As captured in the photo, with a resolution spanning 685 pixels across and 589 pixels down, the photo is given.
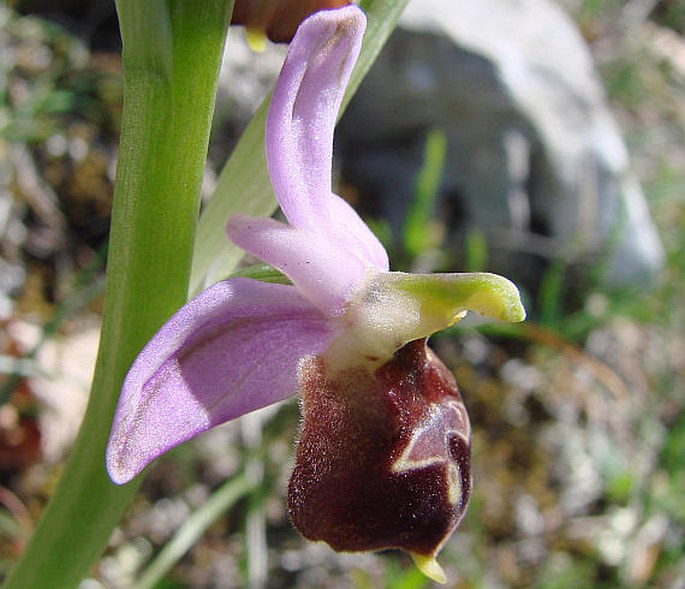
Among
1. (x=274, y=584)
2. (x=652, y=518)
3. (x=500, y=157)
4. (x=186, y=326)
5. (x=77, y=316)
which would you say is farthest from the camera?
(x=500, y=157)

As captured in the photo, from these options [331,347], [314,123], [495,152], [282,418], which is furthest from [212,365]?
[495,152]

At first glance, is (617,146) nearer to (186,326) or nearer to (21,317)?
(21,317)

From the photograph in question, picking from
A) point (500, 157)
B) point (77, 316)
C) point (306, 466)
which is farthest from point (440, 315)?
point (500, 157)

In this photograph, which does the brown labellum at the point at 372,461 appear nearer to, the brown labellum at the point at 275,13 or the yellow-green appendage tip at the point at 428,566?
the yellow-green appendage tip at the point at 428,566

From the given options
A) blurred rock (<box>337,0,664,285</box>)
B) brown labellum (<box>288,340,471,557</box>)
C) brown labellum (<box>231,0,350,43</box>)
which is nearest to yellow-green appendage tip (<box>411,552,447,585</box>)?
brown labellum (<box>288,340,471,557</box>)

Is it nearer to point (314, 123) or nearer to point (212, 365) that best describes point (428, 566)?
point (212, 365)

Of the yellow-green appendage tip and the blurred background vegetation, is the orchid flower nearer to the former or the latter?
the yellow-green appendage tip

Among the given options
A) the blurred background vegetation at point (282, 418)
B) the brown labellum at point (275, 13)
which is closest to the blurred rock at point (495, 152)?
the blurred background vegetation at point (282, 418)

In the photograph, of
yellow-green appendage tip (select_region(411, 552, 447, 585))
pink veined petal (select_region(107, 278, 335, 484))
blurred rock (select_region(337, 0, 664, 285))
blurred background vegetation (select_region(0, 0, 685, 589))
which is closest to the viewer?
pink veined petal (select_region(107, 278, 335, 484))
